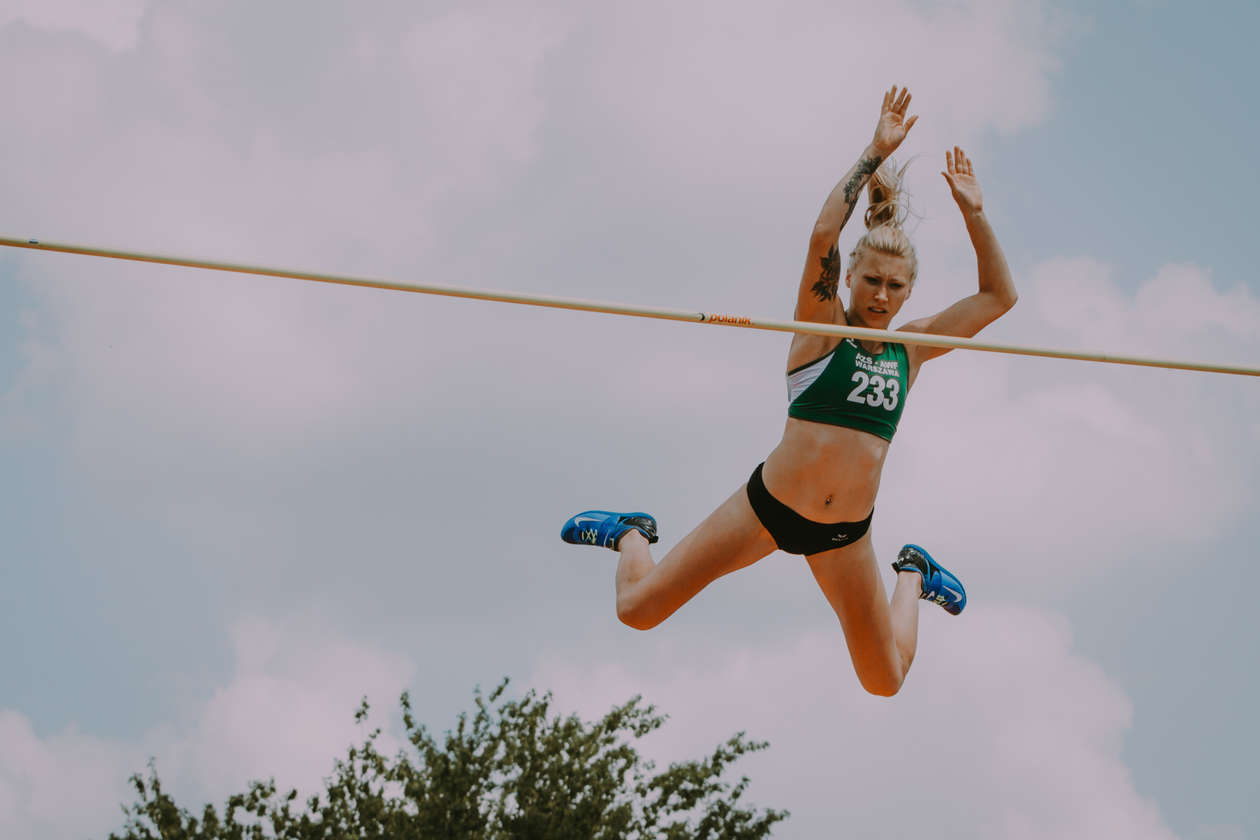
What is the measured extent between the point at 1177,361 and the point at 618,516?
10.1 ft

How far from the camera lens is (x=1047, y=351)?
18.7ft

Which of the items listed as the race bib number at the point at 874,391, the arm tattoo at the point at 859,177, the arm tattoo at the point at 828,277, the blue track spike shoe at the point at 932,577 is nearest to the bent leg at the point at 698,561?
the race bib number at the point at 874,391

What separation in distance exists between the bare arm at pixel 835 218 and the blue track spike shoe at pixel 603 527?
6.52 feet

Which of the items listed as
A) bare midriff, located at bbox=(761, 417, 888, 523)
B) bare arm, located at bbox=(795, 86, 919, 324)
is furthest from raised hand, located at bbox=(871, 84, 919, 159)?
bare midriff, located at bbox=(761, 417, 888, 523)

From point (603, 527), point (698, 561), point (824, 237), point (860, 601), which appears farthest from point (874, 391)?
point (603, 527)

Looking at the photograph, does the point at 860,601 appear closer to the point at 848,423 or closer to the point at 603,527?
the point at 848,423

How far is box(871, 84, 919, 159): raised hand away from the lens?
5461 millimetres

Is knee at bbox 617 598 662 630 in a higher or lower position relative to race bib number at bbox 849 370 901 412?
lower

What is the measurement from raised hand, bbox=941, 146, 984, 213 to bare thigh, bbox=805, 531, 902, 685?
1.69m

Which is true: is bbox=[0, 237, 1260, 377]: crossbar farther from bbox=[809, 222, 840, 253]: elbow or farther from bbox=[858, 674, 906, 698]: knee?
bbox=[858, 674, 906, 698]: knee

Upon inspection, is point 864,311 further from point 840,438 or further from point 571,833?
point 571,833

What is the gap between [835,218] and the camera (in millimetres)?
5391

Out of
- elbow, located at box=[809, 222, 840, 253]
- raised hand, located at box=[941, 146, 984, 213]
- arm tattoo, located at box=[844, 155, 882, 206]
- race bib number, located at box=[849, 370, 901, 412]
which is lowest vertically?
race bib number, located at box=[849, 370, 901, 412]

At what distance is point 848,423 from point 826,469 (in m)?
0.24
